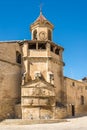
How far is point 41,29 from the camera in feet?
113

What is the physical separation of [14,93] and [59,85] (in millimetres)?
6428

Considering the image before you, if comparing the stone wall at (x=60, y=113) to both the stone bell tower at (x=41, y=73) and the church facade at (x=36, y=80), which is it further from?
the stone bell tower at (x=41, y=73)

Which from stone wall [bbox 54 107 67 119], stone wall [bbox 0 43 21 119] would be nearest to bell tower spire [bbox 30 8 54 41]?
stone wall [bbox 0 43 21 119]

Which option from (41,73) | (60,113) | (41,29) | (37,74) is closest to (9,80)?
(37,74)

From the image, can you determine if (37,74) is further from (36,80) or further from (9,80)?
(9,80)

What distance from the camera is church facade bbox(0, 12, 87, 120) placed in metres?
27.9

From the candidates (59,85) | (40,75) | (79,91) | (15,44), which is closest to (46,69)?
(40,75)

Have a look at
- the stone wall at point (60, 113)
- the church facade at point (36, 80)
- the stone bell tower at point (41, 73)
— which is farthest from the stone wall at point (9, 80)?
the stone wall at point (60, 113)

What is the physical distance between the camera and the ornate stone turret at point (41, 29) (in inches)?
1345

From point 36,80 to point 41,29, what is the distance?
8.99 m

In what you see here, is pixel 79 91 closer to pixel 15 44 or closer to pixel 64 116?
pixel 64 116

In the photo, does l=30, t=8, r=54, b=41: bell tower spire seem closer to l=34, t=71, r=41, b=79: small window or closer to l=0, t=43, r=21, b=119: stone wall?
l=0, t=43, r=21, b=119: stone wall

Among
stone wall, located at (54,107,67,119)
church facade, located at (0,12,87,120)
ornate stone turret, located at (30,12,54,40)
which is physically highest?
ornate stone turret, located at (30,12,54,40)

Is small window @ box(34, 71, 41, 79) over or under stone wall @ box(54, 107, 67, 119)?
over
